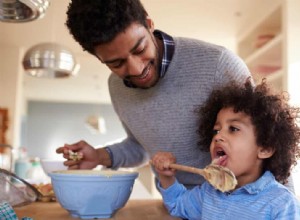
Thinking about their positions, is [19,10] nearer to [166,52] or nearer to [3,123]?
[166,52]

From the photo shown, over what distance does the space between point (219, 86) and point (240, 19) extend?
10.1 ft

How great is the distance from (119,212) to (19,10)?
757mm

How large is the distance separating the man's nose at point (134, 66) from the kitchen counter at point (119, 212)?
385mm

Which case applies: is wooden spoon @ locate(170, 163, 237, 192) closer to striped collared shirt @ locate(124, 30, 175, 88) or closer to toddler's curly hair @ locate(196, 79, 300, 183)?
toddler's curly hair @ locate(196, 79, 300, 183)

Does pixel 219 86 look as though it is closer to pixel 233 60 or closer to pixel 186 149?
pixel 233 60

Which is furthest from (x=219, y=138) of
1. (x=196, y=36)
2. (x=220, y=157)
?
(x=196, y=36)

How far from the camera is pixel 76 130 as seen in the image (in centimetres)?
1043

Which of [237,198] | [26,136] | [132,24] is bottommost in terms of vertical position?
[26,136]

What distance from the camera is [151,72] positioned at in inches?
43.1

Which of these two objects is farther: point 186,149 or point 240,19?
point 240,19

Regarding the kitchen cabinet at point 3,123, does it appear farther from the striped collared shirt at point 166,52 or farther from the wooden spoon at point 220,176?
the wooden spoon at point 220,176

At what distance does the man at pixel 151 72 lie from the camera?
3.16 ft

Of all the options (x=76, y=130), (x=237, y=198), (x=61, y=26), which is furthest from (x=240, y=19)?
(x=76, y=130)

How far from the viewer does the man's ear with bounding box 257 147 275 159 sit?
0.99 m
